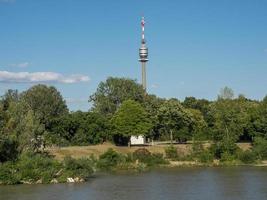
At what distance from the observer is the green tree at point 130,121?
269 feet

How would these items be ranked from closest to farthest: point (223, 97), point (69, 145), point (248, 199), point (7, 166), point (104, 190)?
point (248, 199), point (104, 190), point (7, 166), point (69, 145), point (223, 97)

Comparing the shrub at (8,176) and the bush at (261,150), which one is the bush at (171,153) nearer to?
the bush at (261,150)

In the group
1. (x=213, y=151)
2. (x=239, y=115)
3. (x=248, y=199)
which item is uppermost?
(x=239, y=115)

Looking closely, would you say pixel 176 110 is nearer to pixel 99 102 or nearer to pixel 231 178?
pixel 99 102

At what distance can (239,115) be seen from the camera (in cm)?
8381

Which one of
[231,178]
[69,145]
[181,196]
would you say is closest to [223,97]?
[69,145]

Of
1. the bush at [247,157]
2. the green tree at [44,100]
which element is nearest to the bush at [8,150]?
the bush at [247,157]

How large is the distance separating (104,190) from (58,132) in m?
40.2

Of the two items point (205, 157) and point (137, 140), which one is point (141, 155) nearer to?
point (205, 157)

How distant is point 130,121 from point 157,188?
34.9m

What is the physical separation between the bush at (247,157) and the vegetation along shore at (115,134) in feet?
0.44

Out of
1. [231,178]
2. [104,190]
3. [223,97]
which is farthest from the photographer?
[223,97]

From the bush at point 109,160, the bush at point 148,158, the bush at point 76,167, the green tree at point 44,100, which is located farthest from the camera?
the green tree at point 44,100

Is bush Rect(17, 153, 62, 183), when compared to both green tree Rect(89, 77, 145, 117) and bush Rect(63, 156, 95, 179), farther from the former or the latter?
green tree Rect(89, 77, 145, 117)
